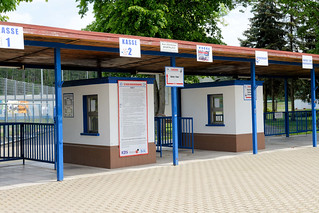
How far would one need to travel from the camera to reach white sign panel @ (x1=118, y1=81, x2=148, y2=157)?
11672mm

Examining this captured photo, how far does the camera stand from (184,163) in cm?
1230

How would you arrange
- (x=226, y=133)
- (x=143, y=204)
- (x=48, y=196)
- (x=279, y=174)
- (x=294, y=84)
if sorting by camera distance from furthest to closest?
(x=294, y=84) → (x=226, y=133) → (x=279, y=174) → (x=48, y=196) → (x=143, y=204)

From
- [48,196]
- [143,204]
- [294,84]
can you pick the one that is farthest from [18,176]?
[294,84]

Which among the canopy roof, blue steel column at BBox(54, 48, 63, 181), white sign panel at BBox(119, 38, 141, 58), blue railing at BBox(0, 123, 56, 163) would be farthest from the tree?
blue steel column at BBox(54, 48, 63, 181)

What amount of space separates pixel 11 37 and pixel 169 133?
26.7 ft

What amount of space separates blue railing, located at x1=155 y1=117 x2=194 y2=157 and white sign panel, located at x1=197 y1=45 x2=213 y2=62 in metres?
3.85

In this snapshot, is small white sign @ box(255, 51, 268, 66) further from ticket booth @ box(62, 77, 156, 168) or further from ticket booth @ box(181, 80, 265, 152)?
ticket booth @ box(62, 77, 156, 168)

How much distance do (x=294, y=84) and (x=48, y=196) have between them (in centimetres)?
3194

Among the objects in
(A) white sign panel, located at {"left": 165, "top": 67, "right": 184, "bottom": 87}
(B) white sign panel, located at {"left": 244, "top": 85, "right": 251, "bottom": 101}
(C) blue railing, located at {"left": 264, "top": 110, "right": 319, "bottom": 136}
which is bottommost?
(C) blue railing, located at {"left": 264, "top": 110, "right": 319, "bottom": 136}

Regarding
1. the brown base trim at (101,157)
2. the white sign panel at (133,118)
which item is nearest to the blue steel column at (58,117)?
the brown base trim at (101,157)

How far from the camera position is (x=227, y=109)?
15.1 m

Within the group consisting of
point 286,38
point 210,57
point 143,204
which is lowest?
point 143,204

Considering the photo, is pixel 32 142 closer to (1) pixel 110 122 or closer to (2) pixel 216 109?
(1) pixel 110 122

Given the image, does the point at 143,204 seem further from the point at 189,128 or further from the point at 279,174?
the point at 189,128
